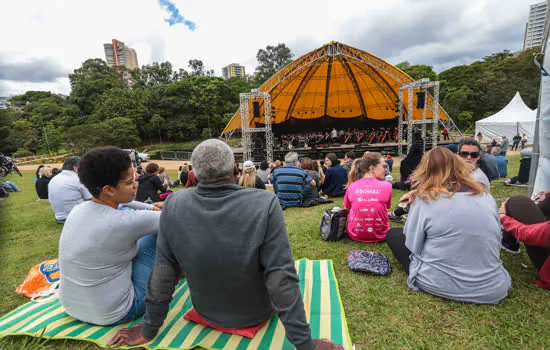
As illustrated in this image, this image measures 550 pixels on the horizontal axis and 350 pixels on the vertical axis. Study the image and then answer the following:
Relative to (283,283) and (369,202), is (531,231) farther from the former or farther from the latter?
(283,283)

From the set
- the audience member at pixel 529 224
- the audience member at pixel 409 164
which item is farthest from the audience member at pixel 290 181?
the audience member at pixel 529 224

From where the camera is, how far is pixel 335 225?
10.1 ft

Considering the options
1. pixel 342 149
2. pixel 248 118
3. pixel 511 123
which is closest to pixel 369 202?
pixel 248 118

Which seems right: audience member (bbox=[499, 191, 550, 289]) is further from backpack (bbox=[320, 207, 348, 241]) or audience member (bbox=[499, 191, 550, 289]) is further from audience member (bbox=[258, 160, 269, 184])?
audience member (bbox=[258, 160, 269, 184])

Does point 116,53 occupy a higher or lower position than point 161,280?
higher

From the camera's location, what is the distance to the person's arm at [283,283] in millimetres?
1183

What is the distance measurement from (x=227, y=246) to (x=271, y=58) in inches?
1673

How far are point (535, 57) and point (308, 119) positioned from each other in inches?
672

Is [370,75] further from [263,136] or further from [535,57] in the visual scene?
[535,57]

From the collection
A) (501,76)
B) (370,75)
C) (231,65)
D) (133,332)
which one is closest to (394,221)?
(133,332)

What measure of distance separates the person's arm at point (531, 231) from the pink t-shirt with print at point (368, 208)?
1.03 meters

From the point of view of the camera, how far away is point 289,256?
1223 mm

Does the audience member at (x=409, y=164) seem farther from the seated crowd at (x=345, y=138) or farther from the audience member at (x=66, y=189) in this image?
the seated crowd at (x=345, y=138)

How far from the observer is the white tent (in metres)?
16.1
